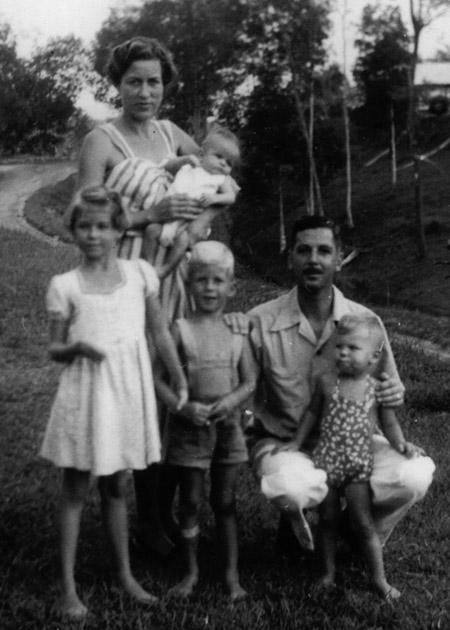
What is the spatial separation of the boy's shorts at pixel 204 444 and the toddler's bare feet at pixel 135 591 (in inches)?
21.0

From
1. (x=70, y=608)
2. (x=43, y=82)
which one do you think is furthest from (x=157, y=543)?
(x=43, y=82)

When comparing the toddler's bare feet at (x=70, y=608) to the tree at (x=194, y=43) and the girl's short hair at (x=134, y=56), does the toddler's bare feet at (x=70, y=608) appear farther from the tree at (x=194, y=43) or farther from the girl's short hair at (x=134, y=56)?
the tree at (x=194, y=43)

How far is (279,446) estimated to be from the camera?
4.29 metres

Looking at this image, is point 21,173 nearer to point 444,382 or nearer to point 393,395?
point 444,382

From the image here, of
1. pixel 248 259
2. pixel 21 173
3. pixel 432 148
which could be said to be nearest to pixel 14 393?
pixel 248 259

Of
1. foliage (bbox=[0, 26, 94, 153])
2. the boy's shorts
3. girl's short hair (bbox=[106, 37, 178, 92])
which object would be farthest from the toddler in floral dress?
foliage (bbox=[0, 26, 94, 153])

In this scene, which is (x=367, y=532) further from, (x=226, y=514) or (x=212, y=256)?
(x=212, y=256)

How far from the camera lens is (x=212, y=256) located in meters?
3.95

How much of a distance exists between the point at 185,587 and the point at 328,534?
A: 676 mm

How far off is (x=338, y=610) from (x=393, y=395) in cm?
96

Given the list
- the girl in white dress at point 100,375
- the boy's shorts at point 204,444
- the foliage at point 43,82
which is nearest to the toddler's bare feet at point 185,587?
the girl in white dress at point 100,375

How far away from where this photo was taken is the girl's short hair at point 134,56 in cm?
416

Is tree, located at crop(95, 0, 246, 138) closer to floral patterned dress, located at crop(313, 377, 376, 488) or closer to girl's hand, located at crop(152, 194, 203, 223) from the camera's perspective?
girl's hand, located at crop(152, 194, 203, 223)

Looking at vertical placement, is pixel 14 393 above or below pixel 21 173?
above
